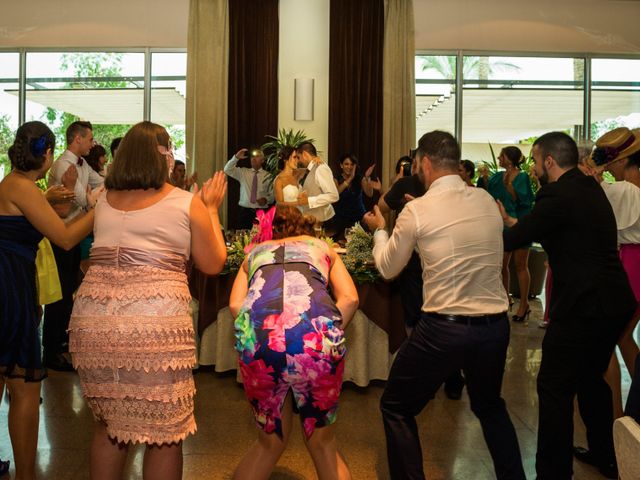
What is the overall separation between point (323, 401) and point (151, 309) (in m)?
0.72

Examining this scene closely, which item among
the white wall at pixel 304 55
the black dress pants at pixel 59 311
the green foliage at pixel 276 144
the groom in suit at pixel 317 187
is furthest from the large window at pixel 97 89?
the black dress pants at pixel 59 311

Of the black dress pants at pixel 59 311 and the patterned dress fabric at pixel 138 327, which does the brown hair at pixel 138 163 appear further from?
the black dress pants at pixel 59 311

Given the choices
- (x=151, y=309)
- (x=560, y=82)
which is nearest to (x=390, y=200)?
(x=151, y=309)

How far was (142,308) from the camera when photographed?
2102mm

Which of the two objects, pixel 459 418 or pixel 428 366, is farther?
pixel 459 418

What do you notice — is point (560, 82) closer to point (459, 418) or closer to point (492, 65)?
point (492, 65)

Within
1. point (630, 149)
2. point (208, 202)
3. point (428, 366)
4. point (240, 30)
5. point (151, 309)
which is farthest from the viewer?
point (240, 30)

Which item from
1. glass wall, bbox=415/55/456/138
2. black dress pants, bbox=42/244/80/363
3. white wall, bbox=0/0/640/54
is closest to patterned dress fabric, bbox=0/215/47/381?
black dress pants, bbox=42/244/80/363

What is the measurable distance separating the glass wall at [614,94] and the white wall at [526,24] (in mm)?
359

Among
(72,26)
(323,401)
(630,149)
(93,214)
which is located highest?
(72,26)

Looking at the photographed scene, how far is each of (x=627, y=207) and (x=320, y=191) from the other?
114 inches

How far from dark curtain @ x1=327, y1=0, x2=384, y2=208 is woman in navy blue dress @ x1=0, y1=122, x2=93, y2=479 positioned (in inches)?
252

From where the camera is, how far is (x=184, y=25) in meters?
9.05

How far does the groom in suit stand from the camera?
5.56 meters
